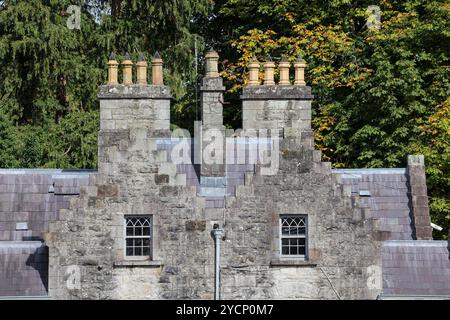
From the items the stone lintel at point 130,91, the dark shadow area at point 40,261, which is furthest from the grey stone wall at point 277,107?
the dark shadow area at point 40,261

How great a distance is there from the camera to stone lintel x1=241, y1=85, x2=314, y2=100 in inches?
1051

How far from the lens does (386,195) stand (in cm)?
2861

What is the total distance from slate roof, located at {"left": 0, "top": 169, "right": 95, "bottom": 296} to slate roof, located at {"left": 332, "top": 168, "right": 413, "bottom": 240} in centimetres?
631

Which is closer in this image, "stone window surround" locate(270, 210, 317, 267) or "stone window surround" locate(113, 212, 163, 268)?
"stone window surround" locate(113, 212, 163, 268)

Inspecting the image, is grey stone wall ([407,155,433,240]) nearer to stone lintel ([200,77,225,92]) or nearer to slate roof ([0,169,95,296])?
stone lintel ([200,77,225,92])

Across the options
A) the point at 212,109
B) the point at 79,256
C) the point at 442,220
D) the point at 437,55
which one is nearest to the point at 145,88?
the point at 212,109

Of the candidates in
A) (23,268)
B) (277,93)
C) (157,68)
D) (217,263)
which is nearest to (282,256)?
(217,263)

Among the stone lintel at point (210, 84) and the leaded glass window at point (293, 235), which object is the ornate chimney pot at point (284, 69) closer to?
the stone lintel at point (210, 84)

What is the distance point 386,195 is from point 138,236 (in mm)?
6561

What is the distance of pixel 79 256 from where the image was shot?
24875 mm

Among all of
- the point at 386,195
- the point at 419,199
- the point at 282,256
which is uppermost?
the point at 386,195

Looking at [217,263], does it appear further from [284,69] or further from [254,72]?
[284,69]

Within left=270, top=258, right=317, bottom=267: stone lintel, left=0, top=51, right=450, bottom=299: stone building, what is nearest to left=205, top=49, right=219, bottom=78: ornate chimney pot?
left=0, top=51, right=450, bottom=299: stone building

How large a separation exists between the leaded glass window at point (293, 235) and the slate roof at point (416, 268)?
196 centimetres
